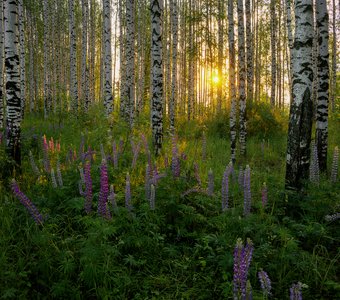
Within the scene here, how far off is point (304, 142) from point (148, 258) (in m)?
3.12

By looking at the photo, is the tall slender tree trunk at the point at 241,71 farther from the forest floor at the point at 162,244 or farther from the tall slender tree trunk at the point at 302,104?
the forest floor at the point at 162,244

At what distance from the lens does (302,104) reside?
17.0ft

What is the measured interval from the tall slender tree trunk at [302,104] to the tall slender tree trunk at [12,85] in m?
5.31

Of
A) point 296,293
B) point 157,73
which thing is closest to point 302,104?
point 296,293

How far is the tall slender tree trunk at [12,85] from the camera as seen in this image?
22.0 feet

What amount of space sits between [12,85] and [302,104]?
18.7 feet

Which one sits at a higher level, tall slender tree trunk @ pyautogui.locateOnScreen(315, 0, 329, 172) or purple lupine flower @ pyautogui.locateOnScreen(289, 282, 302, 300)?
tall slender tree trunk @ pyautogui.locateOnScreen(315, 0, 329, 172)

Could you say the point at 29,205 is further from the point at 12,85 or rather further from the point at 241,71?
the point at 241,71

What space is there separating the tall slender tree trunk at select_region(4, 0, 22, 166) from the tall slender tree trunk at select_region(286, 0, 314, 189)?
531cm

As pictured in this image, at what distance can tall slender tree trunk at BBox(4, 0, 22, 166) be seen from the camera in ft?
22.0

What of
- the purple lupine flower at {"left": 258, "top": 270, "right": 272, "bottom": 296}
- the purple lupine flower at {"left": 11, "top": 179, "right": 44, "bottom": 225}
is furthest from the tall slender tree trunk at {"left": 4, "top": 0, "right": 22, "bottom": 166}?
the purple lupine flower at {"left": 258, "top": 270, "right": 272, "bottom": 296}

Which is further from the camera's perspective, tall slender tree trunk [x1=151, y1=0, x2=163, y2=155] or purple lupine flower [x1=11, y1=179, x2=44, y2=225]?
tall slender tree trunk [x1=151, y1=0, x2=163, y2=155]

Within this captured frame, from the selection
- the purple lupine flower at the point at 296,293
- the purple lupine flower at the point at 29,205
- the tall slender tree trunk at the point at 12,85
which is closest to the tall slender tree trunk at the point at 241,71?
the tall slender tree trunk at the point at 12,85

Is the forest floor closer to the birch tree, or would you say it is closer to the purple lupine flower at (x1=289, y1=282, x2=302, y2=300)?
the purple lupine flower at (x1=289, y1=282, x2=302, y2=300)
